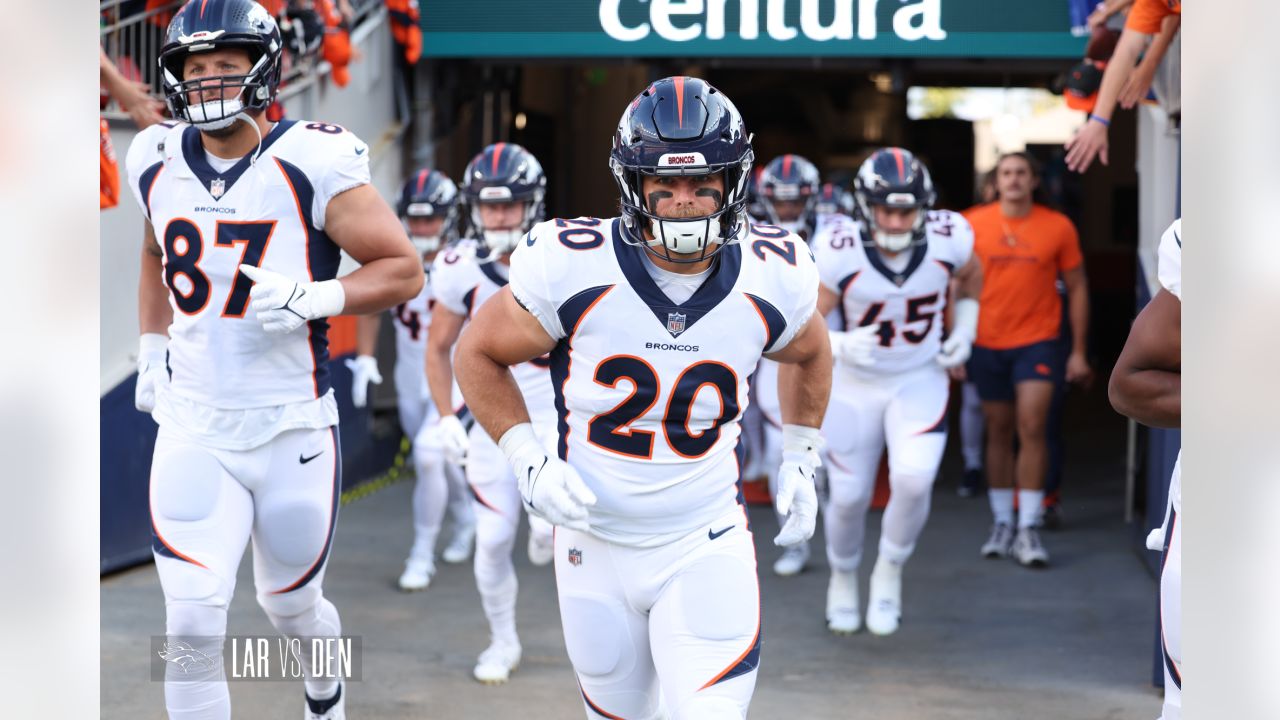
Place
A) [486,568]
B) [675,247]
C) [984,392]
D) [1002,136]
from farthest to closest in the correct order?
[1002,136] < [984,392] < [486,568] < [675,247]

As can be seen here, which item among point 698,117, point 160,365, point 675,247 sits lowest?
point 160,365

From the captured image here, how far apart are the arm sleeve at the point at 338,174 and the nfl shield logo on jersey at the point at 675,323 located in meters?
1.20

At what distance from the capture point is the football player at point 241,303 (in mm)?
3738

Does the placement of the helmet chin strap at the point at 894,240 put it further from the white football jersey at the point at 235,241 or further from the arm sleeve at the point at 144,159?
the arm sleeve at the point at 144,159

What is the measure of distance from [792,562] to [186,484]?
4.40 m

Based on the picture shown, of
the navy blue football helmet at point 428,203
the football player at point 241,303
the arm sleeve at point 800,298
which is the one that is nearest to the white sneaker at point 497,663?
the football player at point 241,303

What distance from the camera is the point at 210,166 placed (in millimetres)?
3906

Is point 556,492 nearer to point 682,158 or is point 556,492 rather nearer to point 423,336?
point 682,158

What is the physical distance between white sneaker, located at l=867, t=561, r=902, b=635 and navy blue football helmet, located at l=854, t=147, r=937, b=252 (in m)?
1.44
